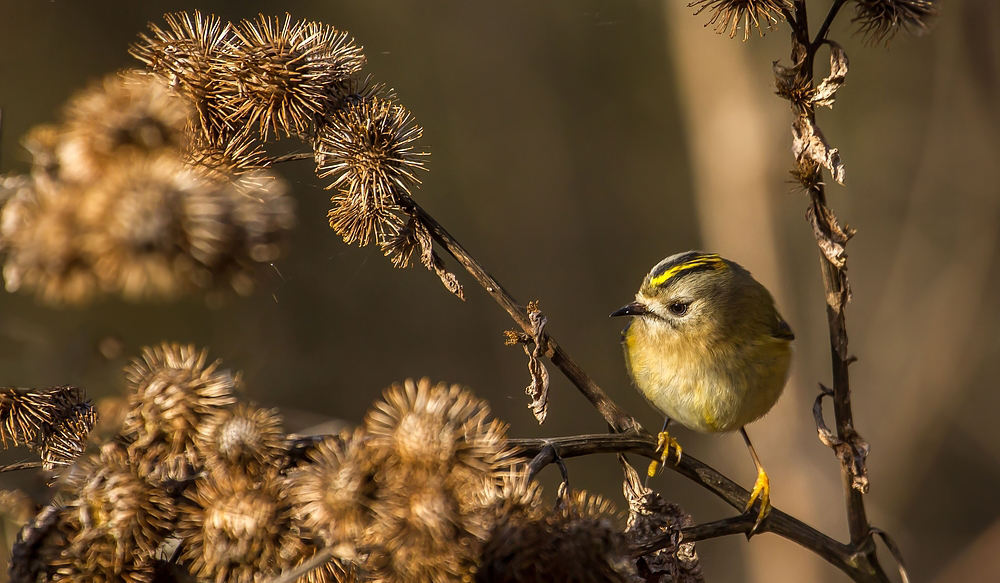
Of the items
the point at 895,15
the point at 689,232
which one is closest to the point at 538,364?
the point at 895,15

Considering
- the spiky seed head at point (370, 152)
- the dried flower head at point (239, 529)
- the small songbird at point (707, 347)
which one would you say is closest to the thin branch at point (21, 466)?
the dried flower head at point (239, 529)

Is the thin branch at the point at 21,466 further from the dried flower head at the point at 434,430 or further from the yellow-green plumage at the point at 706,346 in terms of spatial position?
the yellow-green plumage at the point at 706,346

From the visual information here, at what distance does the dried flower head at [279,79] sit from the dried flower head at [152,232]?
0.71 m

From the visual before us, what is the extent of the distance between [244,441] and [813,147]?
122 centimetres

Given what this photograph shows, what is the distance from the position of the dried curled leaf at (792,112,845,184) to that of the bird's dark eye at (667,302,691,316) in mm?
1245

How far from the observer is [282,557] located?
1.04 m

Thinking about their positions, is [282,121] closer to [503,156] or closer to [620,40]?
[503,156]

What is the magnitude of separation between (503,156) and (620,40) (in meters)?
1.55

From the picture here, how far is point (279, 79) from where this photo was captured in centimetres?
150

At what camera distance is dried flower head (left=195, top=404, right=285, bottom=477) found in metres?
1.04

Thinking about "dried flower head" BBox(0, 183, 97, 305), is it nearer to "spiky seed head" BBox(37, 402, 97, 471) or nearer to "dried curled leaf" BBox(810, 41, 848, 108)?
"spiky seed head" BBox(37, 402, 97, 471)

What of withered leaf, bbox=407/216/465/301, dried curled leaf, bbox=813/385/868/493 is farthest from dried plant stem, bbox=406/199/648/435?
dried curled leaf, bbox=813/385/868/493

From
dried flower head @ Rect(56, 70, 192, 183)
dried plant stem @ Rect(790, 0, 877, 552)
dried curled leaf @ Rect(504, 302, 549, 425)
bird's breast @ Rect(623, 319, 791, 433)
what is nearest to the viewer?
dried flower head @ Rect(56, 70, 192, 183)

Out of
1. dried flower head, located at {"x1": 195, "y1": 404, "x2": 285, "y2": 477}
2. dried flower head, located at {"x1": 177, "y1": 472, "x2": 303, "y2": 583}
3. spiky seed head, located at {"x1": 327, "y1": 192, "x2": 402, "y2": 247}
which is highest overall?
spiky seed head, located at {"x1": 327, "y1": 192, "x2": 402, "y2": 247}
